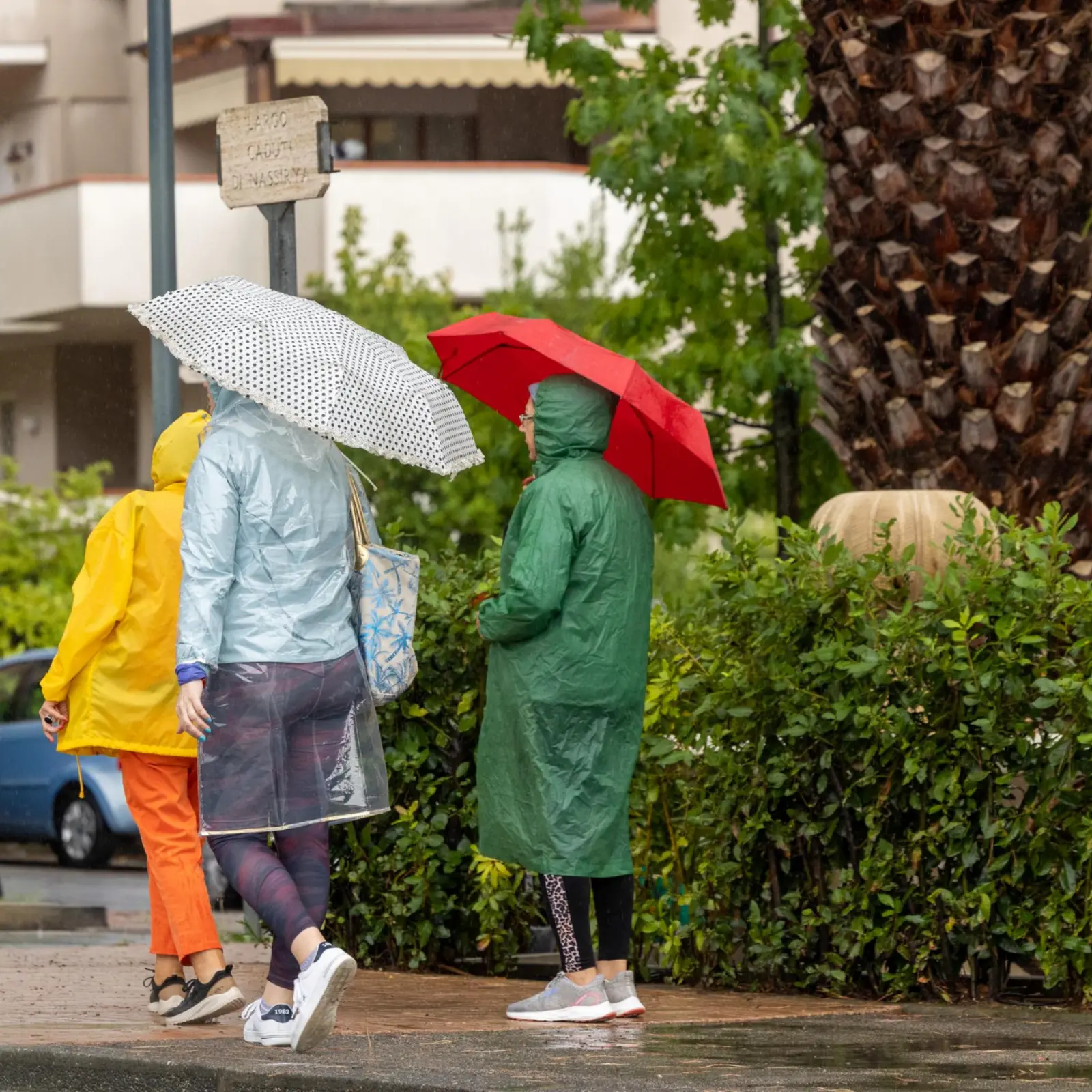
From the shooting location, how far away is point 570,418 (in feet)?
22.2

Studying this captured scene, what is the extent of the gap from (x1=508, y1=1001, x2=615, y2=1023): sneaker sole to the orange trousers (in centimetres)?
97

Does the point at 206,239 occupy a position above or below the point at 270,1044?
above

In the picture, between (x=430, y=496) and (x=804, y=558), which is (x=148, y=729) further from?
(x=430, y=496)

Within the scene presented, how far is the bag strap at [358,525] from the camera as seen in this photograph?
642 cm

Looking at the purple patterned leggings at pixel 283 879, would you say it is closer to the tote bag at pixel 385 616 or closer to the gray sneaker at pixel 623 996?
the tote bag at pixel 385 616

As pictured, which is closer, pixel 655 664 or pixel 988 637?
pixel 988 637

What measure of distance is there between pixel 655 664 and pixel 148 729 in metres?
1.94

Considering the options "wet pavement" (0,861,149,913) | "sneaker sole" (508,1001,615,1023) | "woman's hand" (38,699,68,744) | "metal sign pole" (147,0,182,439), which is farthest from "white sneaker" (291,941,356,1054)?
"wet pavement" (0,861,149,913)

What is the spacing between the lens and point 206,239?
26438 millimetres

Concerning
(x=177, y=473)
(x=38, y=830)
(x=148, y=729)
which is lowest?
(x=38, y=830)

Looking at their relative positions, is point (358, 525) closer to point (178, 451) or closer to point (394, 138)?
point (178, 451)

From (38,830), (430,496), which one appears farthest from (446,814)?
(430,496)

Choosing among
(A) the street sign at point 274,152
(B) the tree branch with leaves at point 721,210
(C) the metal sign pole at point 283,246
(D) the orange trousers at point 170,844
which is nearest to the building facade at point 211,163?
(B) the tree branch with leaves at point 721,210

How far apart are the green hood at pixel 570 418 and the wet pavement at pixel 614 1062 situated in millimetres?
1652
